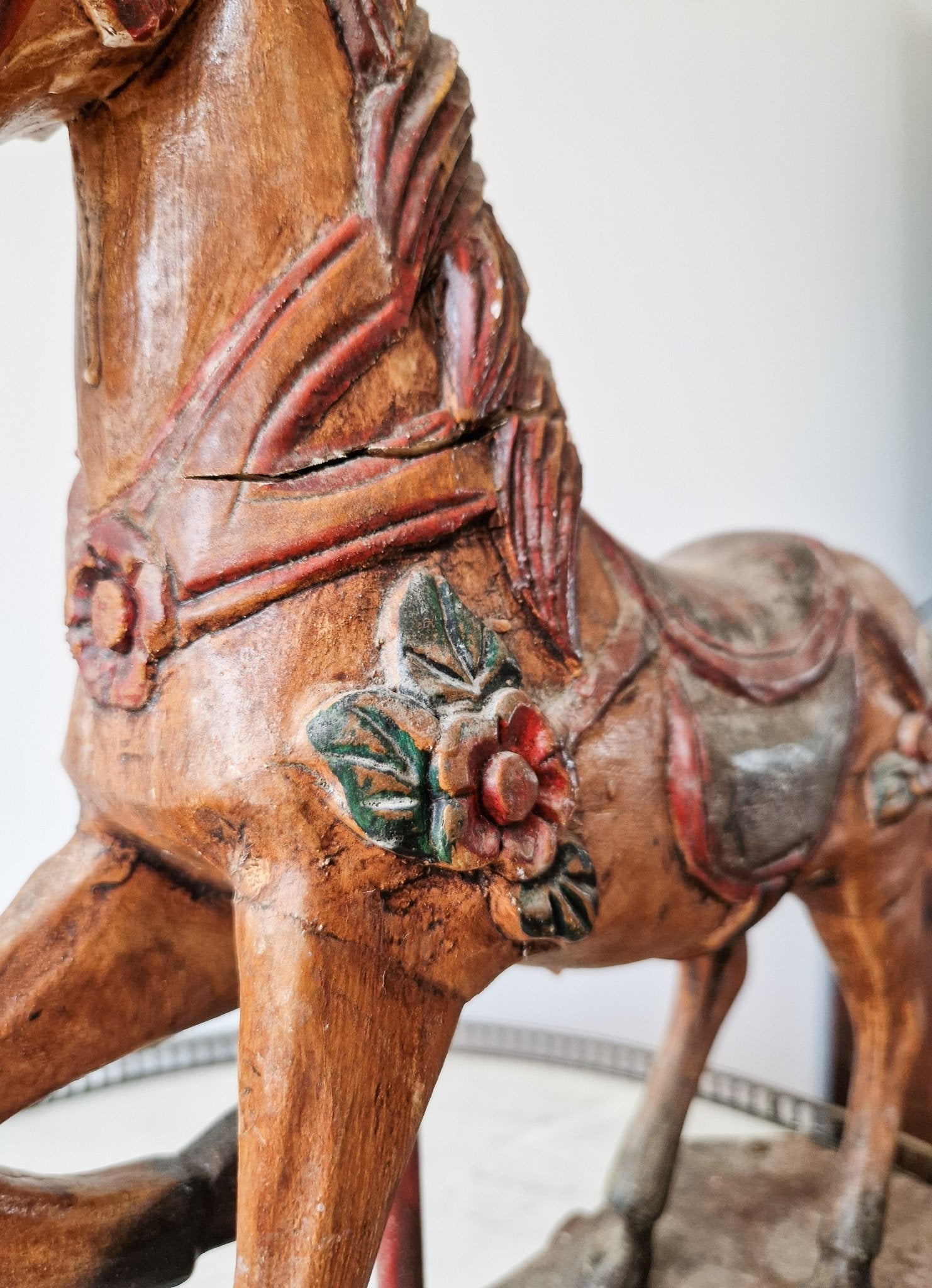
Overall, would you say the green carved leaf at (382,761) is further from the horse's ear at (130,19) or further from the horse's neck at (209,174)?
the horse's ear at (130,19)

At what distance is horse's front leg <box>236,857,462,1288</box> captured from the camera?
646 millimetres

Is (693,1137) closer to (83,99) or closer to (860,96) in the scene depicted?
(83,99)

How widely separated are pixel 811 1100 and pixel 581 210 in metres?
1.28

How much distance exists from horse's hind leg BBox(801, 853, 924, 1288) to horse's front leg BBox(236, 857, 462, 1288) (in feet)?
1.81

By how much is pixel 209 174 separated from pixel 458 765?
0.36m

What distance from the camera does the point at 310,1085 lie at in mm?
649

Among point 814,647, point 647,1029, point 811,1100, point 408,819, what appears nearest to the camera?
point 408,819

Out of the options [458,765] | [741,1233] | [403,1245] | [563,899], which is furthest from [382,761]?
[741,1233]

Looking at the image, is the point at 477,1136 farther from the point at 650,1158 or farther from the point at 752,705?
the point at 752,705

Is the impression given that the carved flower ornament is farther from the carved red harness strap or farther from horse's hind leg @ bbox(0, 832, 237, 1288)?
horse's hind leg @ bbox(0, 832, 237, 1288)

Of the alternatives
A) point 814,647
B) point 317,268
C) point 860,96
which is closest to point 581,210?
point 860,96

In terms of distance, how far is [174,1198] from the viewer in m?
0.90

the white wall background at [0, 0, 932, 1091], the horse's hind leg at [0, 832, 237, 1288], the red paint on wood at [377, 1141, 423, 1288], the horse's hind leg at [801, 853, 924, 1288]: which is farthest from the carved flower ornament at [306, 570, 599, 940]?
the white wall background at [0, 0, 932, 1091]

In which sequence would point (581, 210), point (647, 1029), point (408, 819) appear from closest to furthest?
point (408, 819)
point (581, 210)
point (647, 1029)
